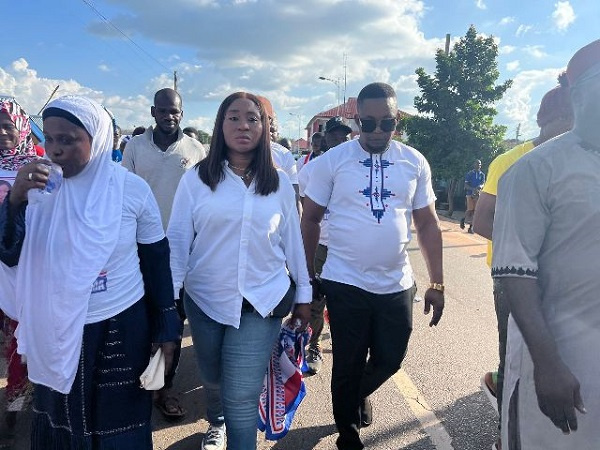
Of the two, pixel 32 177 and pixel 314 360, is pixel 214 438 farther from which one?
pixel 32 177

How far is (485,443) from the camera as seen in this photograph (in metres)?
2.86

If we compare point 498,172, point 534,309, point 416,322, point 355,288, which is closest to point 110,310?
point 355,288

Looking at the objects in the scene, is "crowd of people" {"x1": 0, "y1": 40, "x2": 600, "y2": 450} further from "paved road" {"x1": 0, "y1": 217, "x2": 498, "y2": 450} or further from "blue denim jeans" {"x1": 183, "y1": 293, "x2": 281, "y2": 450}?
"paved road" {"x1": 0, "y1": 217, "x2": 498, "y2": 450}

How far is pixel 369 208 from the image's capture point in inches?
103

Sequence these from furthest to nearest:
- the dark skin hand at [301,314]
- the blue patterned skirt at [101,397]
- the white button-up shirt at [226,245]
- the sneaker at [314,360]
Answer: the sneaker at [314,360] < the dark skin hand at [301,314] < the white button-up shirt at [226,245] < the blue patterned skirt at [101,397]

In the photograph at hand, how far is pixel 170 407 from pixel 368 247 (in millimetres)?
1692

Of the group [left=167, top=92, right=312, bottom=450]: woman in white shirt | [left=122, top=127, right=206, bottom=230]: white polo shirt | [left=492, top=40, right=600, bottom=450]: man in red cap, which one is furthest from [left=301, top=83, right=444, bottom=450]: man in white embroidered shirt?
[left=122, top=127, right=206, bottom=230]: white polo shirt

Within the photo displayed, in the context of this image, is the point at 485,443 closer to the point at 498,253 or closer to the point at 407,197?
the point at 407,197

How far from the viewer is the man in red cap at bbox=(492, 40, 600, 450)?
1.38m

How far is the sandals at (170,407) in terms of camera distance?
3.04m

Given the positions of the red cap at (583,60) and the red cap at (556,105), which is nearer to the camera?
the red cap at (583,60)

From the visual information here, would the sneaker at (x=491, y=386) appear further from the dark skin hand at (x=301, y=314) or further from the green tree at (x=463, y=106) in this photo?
the green tree at (x=463, y=106)

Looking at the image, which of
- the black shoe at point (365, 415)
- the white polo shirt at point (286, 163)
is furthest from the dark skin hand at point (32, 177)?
the white polo shirt at point (286, 163)

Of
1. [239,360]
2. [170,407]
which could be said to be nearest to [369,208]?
[239,360]
